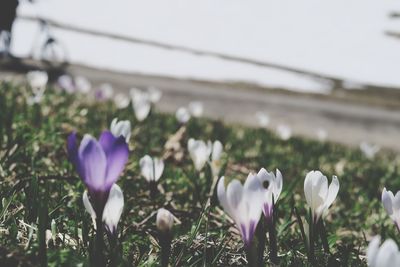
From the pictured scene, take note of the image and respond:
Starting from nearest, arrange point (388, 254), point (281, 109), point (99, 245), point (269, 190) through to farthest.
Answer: point (388, 254) → point (99, 245) → point (269, 190) → point (281, 109)

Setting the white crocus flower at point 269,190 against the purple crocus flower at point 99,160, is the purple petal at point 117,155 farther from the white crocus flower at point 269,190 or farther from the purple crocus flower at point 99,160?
the white crocus flower at point 269,190

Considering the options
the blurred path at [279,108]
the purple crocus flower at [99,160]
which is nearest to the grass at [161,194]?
the purple crocus flower at [99,160]

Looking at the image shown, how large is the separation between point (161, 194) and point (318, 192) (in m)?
1.15

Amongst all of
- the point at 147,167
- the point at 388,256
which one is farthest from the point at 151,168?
the point at 388,256

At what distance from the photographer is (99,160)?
3.52 ft

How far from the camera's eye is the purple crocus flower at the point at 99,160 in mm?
1053

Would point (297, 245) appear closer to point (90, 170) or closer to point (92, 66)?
point (90, 170)

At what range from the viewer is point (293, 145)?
538cm

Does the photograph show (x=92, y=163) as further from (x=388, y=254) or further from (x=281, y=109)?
(x=281, y=109)

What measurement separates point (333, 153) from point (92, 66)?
6618 mm

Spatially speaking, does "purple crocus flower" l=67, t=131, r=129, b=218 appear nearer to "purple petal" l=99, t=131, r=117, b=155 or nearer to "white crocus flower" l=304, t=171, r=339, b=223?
"purple petal" l=99, t=131, r=117, b=155

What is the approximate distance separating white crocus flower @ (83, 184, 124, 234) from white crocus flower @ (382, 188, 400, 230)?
1.94 feet

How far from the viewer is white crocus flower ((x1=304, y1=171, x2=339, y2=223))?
1.33 meters

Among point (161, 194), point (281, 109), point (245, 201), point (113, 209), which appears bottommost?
point (161, 194)
